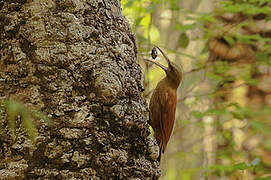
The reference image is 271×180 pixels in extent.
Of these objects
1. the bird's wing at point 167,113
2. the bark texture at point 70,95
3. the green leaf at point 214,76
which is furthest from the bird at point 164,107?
the green leaf at point 214,76

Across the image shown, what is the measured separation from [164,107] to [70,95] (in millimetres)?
320

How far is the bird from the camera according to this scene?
1073 mm

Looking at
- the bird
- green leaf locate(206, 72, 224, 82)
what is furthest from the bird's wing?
green leaf locate(206, 72, 224, 82)

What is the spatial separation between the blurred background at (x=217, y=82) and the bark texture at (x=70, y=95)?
152cm

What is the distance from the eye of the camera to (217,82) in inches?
115

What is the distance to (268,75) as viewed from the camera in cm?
370

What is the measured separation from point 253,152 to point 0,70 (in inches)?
135

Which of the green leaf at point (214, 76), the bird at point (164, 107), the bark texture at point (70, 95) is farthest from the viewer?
the green leaf at point (214, 76)

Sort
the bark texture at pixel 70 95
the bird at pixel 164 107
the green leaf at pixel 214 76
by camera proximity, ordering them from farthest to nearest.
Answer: the green leaf at pixel 214 76
the bird at pixel 164 107
the bark texture at pixel 70 95

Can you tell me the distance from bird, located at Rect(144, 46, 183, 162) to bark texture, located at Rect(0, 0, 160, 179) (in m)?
0.14

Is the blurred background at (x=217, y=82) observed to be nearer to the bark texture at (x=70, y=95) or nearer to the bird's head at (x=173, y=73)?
the bird's head at (x=173, y=73)

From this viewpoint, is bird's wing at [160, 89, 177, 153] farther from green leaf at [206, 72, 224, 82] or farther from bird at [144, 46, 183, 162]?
green leaf at [206, 72, 224, 82]

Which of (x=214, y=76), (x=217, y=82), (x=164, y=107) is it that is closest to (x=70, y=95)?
(x=164, y=107)

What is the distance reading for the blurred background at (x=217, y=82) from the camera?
8.88ft
